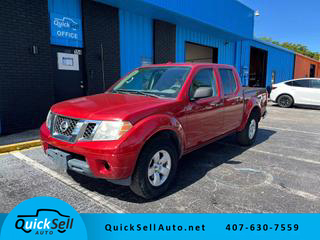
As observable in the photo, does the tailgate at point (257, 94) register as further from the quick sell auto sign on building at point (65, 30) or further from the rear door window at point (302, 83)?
the rear door window at point (302, 83)

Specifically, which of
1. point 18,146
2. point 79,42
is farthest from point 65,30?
point 18,146

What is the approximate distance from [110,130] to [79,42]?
19.7ft

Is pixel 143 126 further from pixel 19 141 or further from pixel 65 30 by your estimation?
pixel 65 30

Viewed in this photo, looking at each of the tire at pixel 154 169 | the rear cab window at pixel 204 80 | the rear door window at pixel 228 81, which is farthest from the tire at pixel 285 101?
the tire at pixel 154 169

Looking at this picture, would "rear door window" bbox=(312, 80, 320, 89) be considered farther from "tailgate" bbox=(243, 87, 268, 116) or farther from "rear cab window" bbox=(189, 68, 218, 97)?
"rear cab window" bbox=(189, 68, 218, 97)

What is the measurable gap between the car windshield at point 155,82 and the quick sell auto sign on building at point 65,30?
12.9 feet

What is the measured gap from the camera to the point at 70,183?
→ 3.52 m

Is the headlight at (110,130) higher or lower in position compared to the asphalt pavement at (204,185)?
higher

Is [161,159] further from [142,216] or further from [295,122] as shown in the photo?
[295,122]

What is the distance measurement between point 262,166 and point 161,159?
7.29ft

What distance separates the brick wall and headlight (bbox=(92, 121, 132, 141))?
4.75 meters

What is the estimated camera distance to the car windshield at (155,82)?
3.69 metres

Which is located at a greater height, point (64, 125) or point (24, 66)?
point (24, 66)

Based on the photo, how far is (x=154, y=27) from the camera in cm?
1034
